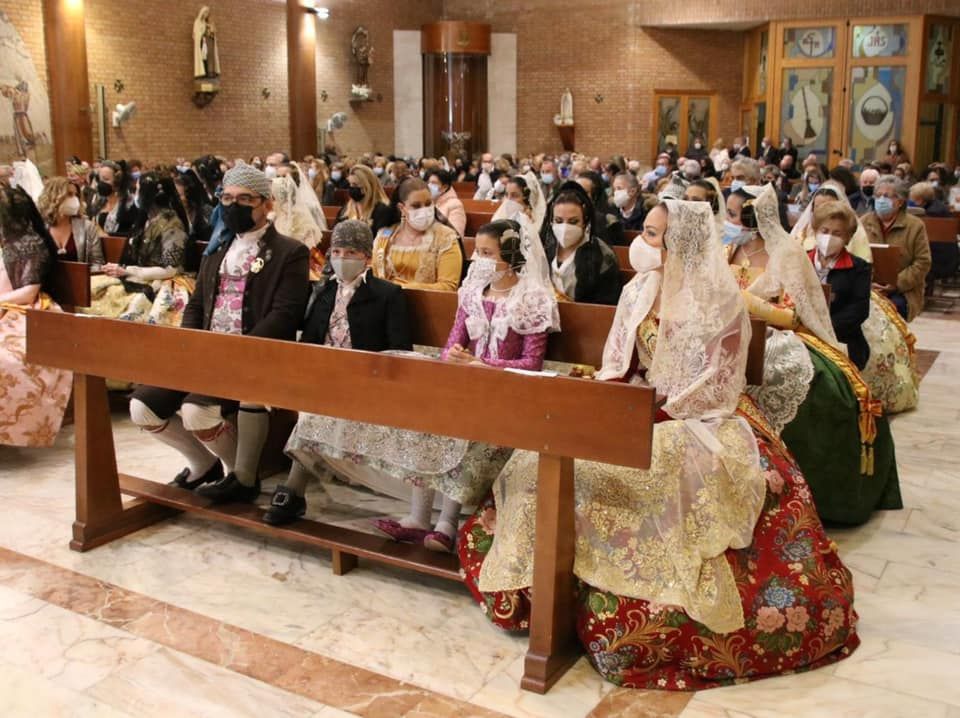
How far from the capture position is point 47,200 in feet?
20.7

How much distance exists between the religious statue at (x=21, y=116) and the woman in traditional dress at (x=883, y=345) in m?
11.8

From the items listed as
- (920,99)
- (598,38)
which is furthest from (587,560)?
(598,38)

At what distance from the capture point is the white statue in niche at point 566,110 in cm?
2220

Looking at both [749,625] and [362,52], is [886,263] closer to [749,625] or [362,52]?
[749,625]

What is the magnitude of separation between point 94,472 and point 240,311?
86 cm

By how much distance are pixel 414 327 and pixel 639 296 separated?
46.7 inches

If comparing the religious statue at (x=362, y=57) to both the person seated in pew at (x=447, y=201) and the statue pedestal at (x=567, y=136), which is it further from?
the person seated in pew at (x=447, y=201)

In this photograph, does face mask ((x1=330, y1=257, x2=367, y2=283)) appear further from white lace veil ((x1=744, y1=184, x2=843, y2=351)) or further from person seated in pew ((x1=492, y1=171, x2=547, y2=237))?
person seated in pew ((x1=492, y1=171, x2=547, y2=237))

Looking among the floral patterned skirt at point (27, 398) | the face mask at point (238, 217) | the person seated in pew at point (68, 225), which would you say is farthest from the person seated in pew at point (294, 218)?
the face mask at point (238, 217)

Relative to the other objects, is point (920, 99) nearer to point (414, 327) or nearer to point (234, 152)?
point (234, 152)

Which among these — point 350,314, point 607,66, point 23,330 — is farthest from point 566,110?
point 350,314

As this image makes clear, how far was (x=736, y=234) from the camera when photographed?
4.87 meters

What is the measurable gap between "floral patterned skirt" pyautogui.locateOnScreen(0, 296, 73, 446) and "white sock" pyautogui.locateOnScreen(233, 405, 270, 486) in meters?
1.41

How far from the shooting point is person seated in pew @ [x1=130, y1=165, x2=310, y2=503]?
4219mm
